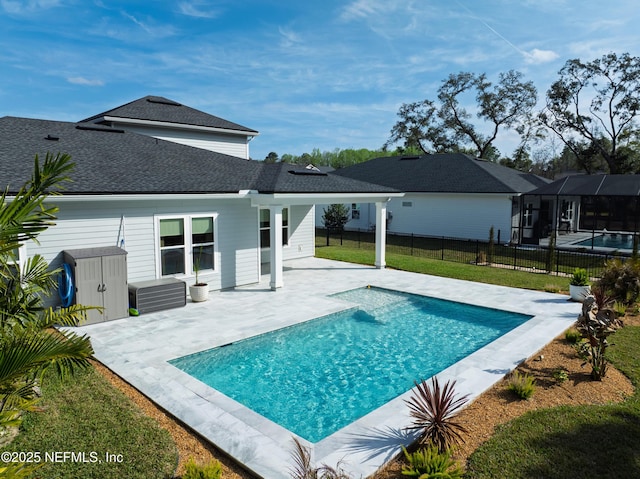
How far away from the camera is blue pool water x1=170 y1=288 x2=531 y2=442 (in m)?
7.20

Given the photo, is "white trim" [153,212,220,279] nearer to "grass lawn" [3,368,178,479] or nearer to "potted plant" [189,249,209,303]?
"potted plant" [189,249,209,303]

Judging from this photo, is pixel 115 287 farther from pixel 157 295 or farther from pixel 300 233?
pixel 300 233

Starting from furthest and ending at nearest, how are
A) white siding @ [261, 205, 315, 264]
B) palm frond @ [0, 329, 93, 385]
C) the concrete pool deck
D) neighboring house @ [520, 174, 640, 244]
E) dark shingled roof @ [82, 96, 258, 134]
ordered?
neighboring house @ [520, 174, 640, 244], white siding @ [261, 205, 315, 264], dark shingled roof @ [82, 96, 258, 134], the concrete pool deck, palm frond @ [0, 329, 93, 385]

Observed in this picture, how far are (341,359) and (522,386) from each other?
356 centimetres

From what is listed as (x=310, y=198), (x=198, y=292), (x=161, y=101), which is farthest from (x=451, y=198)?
(x=198, y=292)

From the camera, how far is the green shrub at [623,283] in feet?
40.0

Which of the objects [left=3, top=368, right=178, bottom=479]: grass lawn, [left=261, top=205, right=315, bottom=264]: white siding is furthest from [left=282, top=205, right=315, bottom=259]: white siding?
[left=3, top=368, right=178, bottom=479]: grass lawn

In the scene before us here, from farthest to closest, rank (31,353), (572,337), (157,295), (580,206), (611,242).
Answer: (580,206)
(611,242)
(157,295)
(572,337)
(31,353)

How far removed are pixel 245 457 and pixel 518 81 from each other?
5524 centimetres

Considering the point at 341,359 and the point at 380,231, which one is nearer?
the point at 341,359

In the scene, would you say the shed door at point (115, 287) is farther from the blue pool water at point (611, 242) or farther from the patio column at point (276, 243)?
the blue pool water at point (611, 242)

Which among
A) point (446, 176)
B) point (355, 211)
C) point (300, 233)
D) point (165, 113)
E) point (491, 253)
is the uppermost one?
point (165, 113)

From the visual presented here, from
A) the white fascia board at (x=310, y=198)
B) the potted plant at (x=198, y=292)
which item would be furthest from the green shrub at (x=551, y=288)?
the potted plant at (x=198, y=292)

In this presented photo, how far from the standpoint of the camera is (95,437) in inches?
221
